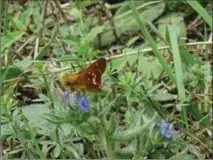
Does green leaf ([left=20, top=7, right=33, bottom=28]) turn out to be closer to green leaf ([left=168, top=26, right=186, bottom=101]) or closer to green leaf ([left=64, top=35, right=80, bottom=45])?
→ green leaf ([left=64, top=35, right=80, bottom=45])

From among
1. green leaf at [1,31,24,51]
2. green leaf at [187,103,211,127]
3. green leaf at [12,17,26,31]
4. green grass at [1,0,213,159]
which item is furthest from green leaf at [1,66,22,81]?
green leaf at [187,103,211,127]

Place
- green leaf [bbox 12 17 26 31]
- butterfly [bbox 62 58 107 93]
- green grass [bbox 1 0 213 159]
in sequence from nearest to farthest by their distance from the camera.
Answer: butterfly [bbox 62 58 107 93] < green grass [bbox 1 0 213 159] < green leaf [bbox 12 17 26 31]

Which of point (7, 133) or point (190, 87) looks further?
Result: point (190, 87)

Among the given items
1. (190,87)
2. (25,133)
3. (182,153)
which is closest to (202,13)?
(190,87)

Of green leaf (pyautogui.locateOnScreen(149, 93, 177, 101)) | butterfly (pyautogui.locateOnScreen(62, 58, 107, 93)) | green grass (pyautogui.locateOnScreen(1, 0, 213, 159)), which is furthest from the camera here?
green leaf (pyautogui.locateOnScreen(149, 93, 177, 101))

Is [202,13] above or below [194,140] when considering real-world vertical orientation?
above

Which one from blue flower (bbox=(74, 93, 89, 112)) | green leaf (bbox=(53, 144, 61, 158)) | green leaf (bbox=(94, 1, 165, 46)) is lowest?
green leaf (bbox=(53, 144, 61, 158))

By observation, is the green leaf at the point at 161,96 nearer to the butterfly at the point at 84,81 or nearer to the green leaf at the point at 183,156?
the green leaf at the point at 183,156

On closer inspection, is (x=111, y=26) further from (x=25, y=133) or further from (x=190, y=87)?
(x=25, y=133)

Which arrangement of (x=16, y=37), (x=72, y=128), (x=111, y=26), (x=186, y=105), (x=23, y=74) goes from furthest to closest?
(x=111, y=26)
(x=16, y=37)
(x=23, y=74)
(x=186, y=105)
(x=72, y=128)
